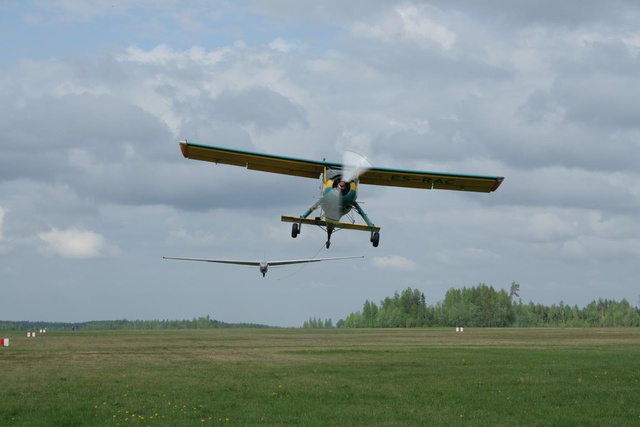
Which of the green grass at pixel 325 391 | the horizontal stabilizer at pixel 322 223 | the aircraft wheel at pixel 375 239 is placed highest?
the horizontal stabilizer at pixel 322 223

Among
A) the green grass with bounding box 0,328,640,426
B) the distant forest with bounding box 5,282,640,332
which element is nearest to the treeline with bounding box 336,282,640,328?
the distant forest with bounding box 5,282,640,332

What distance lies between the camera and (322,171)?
1243 inches

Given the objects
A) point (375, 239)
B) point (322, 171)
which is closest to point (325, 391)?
point (375, 239)

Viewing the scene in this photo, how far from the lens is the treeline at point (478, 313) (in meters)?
159

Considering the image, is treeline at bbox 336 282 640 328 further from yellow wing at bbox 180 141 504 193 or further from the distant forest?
yellow wing at bbox 180 141 504 193

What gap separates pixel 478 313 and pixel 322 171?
13370 centimetres

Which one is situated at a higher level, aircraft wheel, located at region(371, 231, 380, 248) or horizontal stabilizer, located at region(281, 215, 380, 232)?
horizontal stabilizer, located at region(281, 215, 380, 232)

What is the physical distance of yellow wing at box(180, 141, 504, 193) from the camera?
3008 centimetres

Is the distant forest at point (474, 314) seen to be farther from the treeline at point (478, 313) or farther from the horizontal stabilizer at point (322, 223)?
the horizontal stabilizer at point (322, 223)

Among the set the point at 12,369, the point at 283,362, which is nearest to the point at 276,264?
the point at 283,362

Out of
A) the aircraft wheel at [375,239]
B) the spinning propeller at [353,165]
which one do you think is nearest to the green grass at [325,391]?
the aircraft wheel at [375,239]

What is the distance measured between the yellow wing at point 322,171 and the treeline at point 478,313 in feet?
405

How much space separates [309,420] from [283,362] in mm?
18056

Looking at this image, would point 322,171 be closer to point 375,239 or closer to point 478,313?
point 375,239
